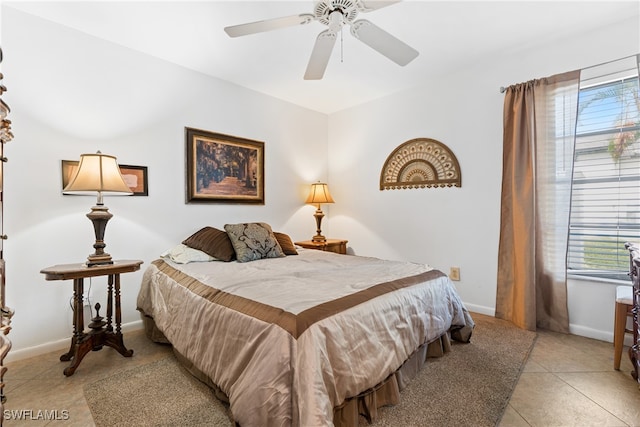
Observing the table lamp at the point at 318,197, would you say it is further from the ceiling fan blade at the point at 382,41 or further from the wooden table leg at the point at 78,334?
the wooden table leg at the point at 78,334

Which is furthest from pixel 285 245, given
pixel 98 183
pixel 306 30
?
pixel 306 30

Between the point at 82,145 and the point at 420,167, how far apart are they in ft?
10.5

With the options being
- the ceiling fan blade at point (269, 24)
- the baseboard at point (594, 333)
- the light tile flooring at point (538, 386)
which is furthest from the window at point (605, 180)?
the ceiling fan blade at point (269, 24)

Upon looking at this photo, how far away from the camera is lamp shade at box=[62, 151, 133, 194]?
6.64 feet

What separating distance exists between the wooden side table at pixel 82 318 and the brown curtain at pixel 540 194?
10.3 feet

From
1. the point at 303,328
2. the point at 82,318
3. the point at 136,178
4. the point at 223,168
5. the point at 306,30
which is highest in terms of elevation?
the point at 306,30

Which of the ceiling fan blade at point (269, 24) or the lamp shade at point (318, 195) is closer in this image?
the ceiling fan blade at point (269, 24)

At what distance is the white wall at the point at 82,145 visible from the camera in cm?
219

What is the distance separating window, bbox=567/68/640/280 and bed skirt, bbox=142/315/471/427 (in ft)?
4.87

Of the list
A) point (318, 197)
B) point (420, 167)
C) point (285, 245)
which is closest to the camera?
point (285, 245)

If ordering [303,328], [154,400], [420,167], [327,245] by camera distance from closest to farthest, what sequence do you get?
[303,328]
[154,400]
[420,167]
[327,245]

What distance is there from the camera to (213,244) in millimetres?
2664

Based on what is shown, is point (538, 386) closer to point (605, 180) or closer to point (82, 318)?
point (605, 180)

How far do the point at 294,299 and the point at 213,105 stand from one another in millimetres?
2494
